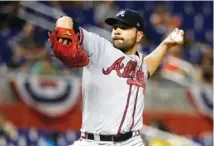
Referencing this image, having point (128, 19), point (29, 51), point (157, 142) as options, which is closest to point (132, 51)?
point (128, 19)

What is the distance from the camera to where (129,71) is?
4.64m

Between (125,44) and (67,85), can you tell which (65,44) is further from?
(67,85)

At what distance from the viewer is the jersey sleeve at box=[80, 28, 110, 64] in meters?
4.27

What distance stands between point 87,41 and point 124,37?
14.8 inches

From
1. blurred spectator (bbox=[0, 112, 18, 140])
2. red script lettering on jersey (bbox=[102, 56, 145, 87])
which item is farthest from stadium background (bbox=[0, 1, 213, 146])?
red script lettering on jersey (bbox=[102, 56, 145, 87])

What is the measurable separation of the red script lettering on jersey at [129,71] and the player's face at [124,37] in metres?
0.09

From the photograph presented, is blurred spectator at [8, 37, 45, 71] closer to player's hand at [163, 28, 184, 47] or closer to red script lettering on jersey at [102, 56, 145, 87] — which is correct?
player's hand at [163, 28, 184, 47]

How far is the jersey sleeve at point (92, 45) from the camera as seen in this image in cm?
427

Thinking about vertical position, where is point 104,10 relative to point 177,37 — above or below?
above

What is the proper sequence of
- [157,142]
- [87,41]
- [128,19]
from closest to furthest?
1. [87,41]
2. [128,19]
3. [157,142]

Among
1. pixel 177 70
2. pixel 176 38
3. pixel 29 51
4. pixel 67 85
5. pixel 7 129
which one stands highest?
pixel 176 38

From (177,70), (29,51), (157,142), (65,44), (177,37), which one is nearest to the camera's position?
(65,44)

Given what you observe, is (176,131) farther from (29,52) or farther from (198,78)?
(29,52)

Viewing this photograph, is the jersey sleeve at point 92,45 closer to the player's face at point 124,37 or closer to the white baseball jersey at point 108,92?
the white baseball jersey at point 108,92
